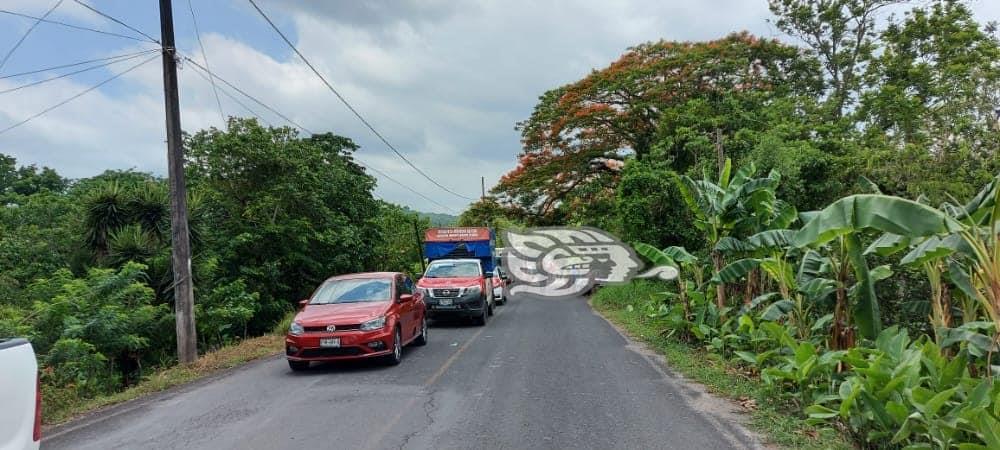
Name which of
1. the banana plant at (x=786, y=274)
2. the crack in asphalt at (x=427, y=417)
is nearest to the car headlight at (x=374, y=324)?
the crack in asphalt at (x=427, y=417)

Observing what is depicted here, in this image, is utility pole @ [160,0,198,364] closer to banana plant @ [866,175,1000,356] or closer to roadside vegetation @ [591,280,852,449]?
roadside vegetation @ [591,280,852,449]

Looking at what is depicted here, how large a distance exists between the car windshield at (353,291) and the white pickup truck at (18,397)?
7306mm

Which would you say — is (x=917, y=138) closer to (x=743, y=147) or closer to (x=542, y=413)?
(x=743, y=147)

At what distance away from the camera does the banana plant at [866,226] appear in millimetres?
4980

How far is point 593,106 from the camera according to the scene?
83.9 ft

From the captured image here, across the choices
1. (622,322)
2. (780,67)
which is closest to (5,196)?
(622,322)

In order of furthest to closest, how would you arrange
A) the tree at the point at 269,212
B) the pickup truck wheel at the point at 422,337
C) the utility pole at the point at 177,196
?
the tree at the point at 269,212, the pickup truck wheel at the point at 422,337, the utility pole at the point at 177,196

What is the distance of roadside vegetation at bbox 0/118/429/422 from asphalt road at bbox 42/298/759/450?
5.16ft

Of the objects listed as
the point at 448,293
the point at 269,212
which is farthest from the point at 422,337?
the point at 269,212

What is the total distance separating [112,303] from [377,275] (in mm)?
4625

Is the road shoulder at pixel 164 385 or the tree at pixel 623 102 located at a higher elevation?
the tree at pixel 623 102

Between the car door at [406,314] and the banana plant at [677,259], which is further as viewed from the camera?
the banana plant at [677,259]

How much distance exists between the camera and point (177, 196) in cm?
1066

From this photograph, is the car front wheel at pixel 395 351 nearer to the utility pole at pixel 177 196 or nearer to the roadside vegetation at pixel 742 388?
the utility pole at pixel 177 196
